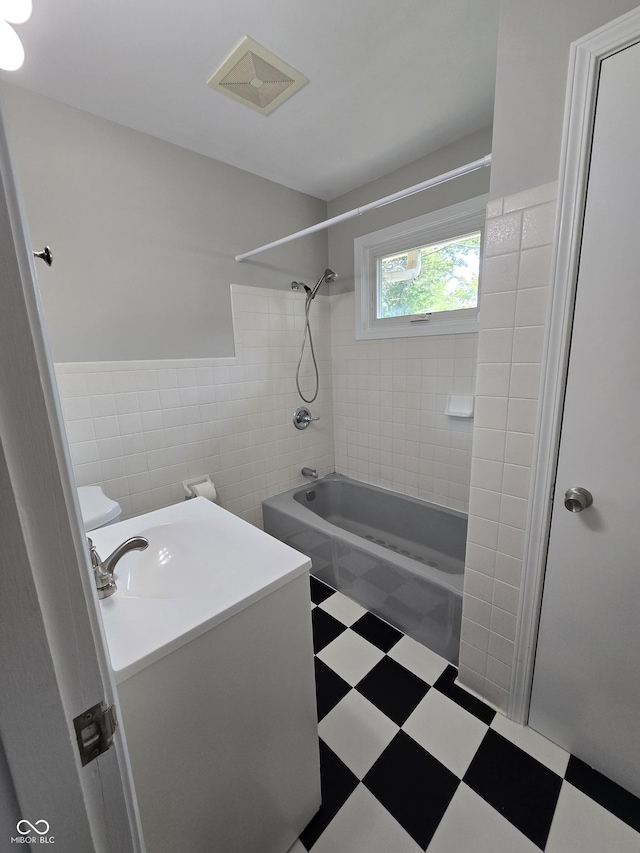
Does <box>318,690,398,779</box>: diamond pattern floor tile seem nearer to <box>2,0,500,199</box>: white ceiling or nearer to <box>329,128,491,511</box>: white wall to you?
<box>329,128,491,511</box>: white wall

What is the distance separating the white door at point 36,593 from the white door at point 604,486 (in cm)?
116

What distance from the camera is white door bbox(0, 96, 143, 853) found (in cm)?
28

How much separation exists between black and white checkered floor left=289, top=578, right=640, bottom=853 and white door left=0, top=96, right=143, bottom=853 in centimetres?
105

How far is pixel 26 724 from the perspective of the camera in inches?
11.7

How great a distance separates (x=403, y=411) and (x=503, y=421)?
1.13m

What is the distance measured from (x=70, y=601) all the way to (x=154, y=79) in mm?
1841

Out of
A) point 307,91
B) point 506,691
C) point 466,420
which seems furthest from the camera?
point 466,420

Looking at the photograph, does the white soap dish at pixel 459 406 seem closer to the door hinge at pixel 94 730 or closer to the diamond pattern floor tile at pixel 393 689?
the diamond pattern floor tile at pixel 393 689

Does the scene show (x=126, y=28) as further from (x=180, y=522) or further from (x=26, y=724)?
(x=26, y=724)

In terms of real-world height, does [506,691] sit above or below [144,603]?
below

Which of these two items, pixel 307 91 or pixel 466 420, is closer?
pixel 307 91

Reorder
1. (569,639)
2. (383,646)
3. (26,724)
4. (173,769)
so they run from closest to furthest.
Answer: (26,724)
(173,769)
(569,639)
(383,646)

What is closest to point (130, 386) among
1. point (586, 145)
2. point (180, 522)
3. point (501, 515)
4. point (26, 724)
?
point (180, 522)

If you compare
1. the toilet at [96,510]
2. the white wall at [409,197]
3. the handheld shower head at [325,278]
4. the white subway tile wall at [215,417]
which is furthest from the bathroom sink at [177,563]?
the white wall at [409,197]
